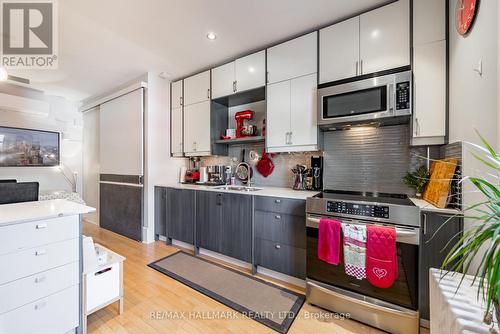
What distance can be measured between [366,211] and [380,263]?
37 cm

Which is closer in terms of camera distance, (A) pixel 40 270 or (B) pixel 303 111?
(A) pixel 40 270

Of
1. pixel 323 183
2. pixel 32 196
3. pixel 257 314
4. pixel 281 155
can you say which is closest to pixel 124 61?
pixel 32 196

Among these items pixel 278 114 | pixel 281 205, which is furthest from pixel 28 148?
pixel 281 205

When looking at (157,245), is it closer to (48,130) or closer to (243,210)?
(243,210)

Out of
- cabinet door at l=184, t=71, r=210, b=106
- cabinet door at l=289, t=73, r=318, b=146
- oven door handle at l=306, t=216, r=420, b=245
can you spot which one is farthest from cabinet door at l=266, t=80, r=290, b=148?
oven door handle at l=306, t=216, r=420, b=245

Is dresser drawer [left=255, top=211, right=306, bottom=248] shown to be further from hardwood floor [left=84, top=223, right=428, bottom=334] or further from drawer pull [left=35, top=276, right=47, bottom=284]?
drawer pull [left=35, top=276, right=47, bottom=284]

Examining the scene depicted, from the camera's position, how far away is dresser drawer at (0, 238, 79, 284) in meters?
1.13

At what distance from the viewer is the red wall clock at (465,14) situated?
48.0 inches

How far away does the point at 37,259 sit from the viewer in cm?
123

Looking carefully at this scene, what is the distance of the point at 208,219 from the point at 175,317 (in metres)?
1.07

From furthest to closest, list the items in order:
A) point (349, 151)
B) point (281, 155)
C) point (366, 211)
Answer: point (281, 155)
point (349, 151)
point (366, 211)

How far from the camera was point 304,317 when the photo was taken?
5.38 ft

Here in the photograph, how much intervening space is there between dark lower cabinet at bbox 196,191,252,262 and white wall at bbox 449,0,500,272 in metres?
1.72

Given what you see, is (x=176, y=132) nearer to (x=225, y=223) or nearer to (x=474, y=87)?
(x=225, y=223)
